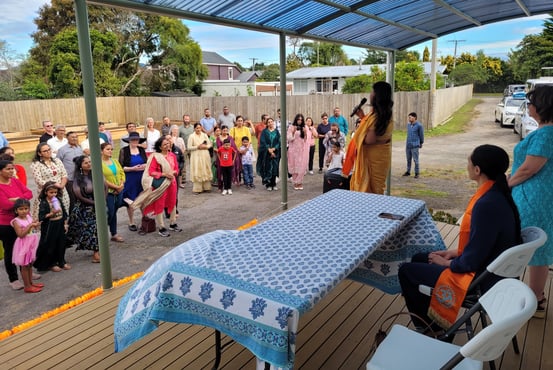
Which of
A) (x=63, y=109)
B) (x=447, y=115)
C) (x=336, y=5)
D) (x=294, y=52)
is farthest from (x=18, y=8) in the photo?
(x=336, y=5)

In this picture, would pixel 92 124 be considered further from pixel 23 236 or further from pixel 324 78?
pixel 324 78

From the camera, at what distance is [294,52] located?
56594 mm

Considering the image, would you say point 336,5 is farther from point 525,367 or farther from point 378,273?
point 525,367

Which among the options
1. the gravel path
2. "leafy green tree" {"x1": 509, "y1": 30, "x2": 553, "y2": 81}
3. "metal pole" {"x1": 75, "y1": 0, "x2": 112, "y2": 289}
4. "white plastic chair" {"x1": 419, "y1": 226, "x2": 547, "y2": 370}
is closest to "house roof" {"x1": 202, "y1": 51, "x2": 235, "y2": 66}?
"leafy green tree" {"x1": 509, "y1": 30, "x2": 553, "y2": 81}

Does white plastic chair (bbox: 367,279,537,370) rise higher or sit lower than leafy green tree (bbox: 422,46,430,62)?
lower

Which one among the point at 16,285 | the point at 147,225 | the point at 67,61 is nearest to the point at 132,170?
the point at 147,225

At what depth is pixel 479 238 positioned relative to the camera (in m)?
2.19

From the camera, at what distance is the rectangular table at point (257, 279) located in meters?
1.67

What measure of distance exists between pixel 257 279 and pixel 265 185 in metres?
8.09

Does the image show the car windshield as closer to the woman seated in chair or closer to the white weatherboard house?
the white weatherboard house

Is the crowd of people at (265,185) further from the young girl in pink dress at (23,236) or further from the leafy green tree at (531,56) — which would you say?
the leafy green tree at (531,56)

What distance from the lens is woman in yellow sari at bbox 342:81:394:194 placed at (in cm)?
380

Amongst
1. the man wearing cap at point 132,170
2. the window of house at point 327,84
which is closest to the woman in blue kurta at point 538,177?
the man wearing cap at point 132,170

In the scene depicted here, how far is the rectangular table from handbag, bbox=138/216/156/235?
4.39 m
